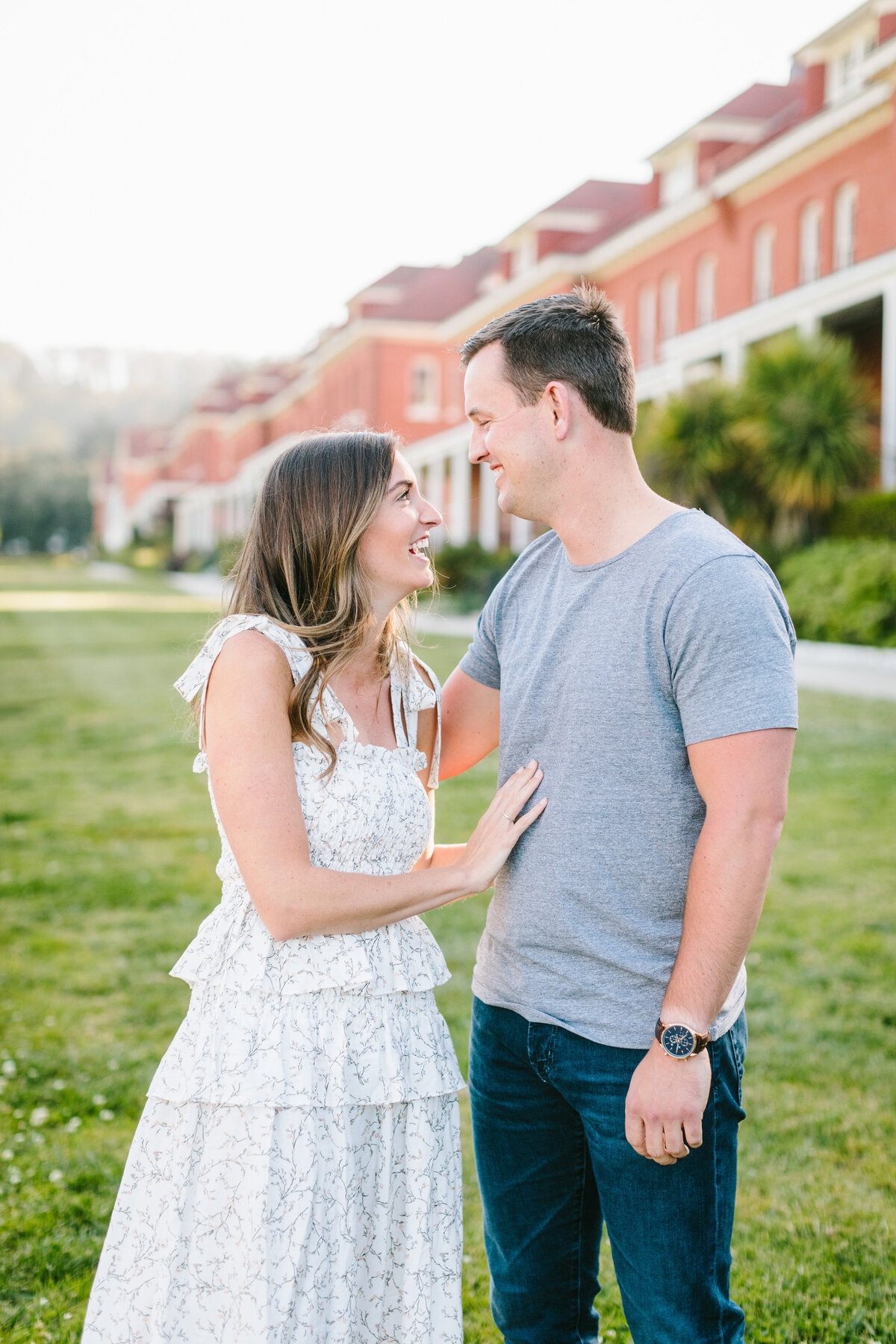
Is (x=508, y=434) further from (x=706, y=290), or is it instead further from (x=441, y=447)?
(x=441, y=447)

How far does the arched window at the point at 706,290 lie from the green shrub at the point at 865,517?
10.5m

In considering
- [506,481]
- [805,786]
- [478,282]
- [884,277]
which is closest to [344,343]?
[478,282]

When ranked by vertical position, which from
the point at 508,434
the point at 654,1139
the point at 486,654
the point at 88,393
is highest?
the point at 88,393

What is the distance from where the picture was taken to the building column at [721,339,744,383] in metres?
20.1

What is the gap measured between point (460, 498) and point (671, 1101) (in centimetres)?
2880

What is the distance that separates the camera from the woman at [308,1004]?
2.17m

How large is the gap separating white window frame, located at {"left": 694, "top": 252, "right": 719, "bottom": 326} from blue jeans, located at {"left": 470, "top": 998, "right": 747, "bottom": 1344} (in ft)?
78.8

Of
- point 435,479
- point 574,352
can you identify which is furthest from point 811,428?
point 435,479

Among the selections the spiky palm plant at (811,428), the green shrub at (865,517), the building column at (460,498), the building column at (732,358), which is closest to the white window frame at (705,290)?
the building column at (732,358)

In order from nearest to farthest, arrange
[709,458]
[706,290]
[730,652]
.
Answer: [730,652], [709,458], [706,290]

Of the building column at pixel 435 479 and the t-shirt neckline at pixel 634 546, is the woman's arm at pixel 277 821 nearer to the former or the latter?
the t-shirt neckline at pixel 634 546

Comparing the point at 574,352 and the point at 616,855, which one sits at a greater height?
the point at 574,352

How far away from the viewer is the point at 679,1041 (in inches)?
78.2

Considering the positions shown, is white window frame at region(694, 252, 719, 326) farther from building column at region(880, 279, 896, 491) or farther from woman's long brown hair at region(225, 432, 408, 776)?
woman's long brown hair at region(225, 432, 408, 776)
